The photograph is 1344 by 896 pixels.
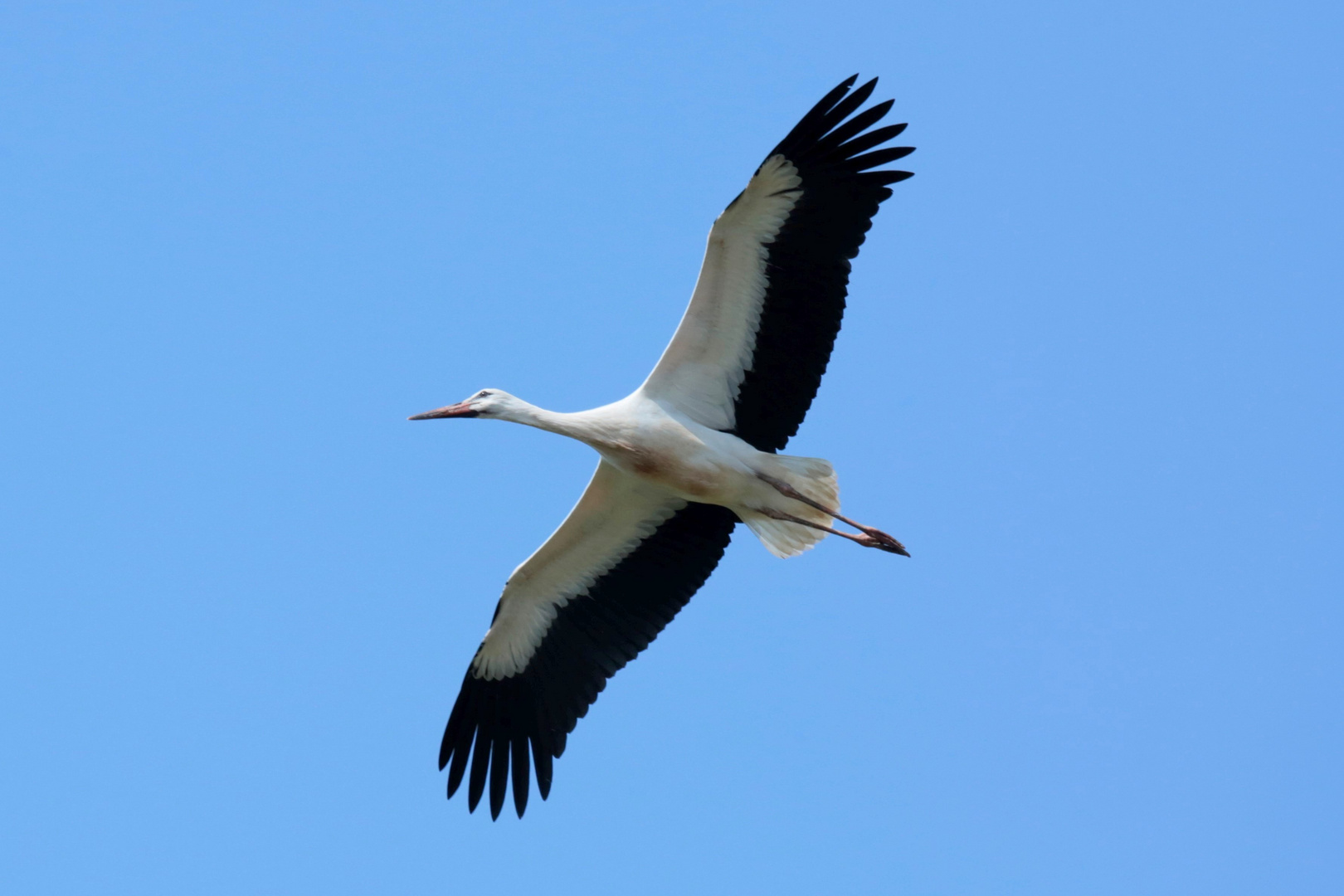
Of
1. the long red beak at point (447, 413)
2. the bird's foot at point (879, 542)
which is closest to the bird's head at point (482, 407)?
the long red beak at point (447, 413)

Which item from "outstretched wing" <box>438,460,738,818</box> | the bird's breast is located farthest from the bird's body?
"outstretched wing" <box>438,460,738,818</box>

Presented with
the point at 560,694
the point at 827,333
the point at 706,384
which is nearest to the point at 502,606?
the point at 560,694

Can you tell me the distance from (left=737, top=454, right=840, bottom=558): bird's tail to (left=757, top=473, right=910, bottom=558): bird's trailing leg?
0.03m

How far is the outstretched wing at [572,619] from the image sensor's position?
956 cm

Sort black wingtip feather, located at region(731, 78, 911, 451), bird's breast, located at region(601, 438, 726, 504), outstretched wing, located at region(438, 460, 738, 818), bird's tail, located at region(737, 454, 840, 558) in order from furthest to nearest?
1. outstretched wing, located at region(438, 460, 738, 818)
2. bird's tail, located at region(737, 454, 840, 558)
3. bird's breast, located at region(601, 438, 726, 504)
4. black wingtip feather, located at region(731, 78, 911, 451)

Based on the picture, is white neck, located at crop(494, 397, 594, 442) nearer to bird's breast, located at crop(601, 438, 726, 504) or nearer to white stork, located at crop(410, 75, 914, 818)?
white stork, located at crop(410, 75, 914, 818)

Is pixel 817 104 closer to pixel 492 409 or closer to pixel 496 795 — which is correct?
pixel 492 409

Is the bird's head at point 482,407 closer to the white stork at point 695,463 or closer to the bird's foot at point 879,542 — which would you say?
the white stork at point 695,463

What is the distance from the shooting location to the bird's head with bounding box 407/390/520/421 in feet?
30.0

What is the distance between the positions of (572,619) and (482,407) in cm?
153

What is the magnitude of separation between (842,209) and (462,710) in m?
4.08

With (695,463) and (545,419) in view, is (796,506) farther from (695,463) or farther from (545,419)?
(545,419)

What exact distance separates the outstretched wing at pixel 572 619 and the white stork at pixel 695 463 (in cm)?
1

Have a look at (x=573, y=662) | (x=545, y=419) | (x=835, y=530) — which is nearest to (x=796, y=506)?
(x=835, y=530)
